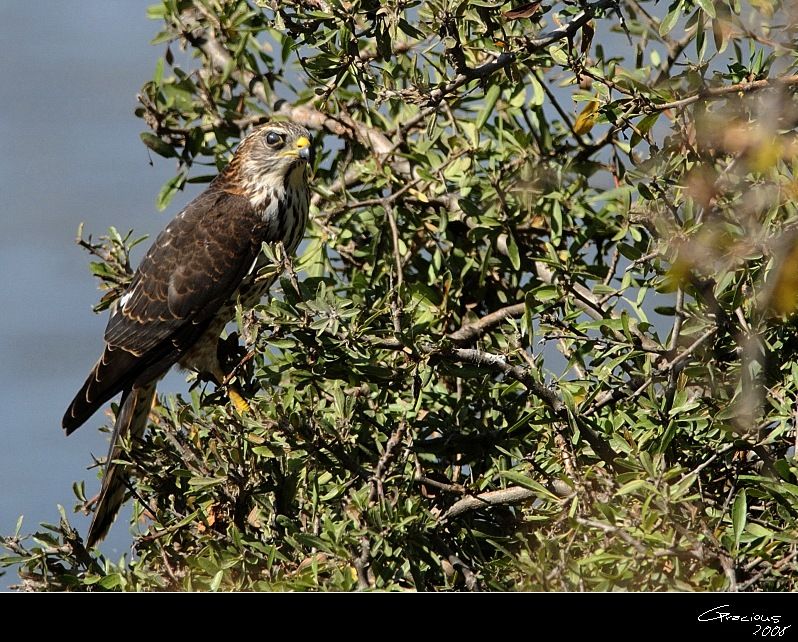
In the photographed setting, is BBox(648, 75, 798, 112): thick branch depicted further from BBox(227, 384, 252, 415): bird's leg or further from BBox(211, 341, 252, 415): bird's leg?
BBox(227, 384, 252, 415): bird's leg

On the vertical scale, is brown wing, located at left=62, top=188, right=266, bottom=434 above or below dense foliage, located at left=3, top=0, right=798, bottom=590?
above

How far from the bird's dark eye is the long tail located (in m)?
1.22

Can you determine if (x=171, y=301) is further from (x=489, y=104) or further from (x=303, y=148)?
(x=489, y=104)

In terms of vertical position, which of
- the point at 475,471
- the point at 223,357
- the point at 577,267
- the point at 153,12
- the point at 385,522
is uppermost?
the point at 153,12

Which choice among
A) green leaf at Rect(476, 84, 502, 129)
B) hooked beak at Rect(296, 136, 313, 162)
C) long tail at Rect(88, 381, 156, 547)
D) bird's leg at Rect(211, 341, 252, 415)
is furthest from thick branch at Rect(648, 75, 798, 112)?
hooked beak at Rect(296, 136, 313, 162)

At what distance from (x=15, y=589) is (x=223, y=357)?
1984 mm

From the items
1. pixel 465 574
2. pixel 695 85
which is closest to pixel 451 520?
pixel 465 574

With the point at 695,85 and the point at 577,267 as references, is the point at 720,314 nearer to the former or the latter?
the point at 695,85

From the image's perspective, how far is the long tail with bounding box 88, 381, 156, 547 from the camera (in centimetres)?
355

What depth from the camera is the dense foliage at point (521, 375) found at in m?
2.46

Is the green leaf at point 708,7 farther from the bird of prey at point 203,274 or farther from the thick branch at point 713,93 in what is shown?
the bird of prey at point 203,274

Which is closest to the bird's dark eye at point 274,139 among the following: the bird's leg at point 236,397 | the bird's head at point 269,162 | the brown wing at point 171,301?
the bird's head at point 269,162

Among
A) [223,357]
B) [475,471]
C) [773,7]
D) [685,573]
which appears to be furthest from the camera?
[223,357]

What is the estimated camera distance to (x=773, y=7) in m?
2.50
